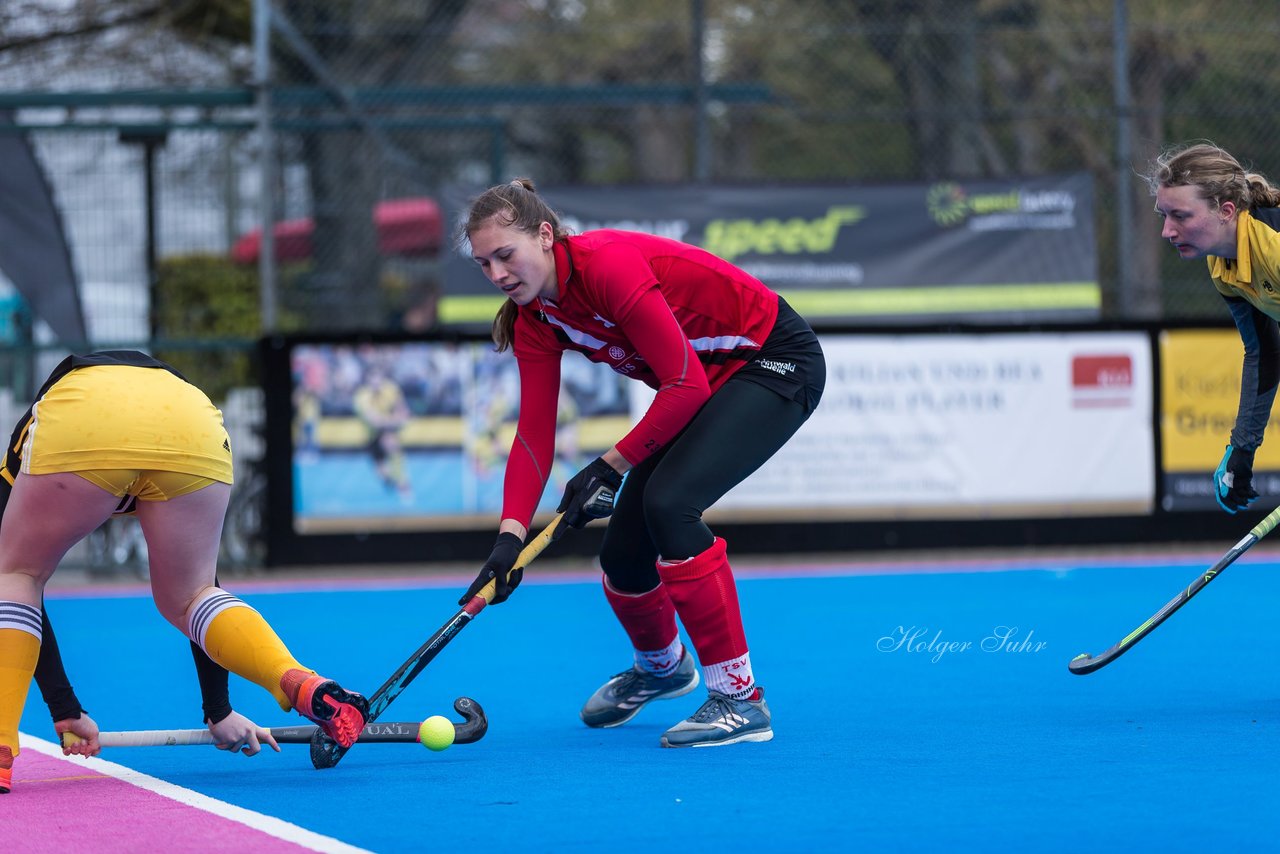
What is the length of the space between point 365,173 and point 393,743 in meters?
10.3

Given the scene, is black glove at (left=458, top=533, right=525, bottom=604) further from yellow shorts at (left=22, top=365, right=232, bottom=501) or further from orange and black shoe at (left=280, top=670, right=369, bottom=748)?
yellow shorts at (left=22, top=365, right=232, bottom=501)

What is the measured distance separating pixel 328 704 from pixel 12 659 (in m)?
0.84

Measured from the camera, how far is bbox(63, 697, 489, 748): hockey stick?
468cm

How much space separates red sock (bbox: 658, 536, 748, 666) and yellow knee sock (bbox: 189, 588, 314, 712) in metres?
1.11

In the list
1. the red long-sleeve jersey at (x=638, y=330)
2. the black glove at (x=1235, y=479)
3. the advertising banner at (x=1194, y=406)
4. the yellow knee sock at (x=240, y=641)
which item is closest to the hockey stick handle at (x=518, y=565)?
the red long-sleeve jersey at (x=638, y=330)

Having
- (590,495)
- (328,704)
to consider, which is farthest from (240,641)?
(590,495)

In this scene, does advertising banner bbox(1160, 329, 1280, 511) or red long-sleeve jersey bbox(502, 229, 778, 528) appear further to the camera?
advertising banner bbox(1160, 329, 1280, 511)

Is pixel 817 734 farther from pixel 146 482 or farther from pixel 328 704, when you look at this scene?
pixel 146 482

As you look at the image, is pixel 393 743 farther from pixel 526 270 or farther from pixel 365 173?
pixel 365 173

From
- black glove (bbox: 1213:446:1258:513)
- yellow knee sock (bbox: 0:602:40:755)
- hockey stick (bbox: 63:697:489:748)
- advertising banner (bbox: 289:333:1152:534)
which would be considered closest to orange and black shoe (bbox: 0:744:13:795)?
yellow knee sock (bbox: 0:602:40:755)

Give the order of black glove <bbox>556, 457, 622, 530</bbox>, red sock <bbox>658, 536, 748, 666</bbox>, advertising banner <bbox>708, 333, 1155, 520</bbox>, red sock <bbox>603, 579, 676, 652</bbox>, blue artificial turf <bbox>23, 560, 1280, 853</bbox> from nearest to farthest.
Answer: blue artificial turf <bbox>23, 560, 1280, 853</bbox>
black glove <bbox>556, 457, 622, 530</bbox>
red sock <bbox>658, 536, 748, 666</bbox>
red sock <bbox>603, 579, 676, 652</bbox>
advertising banner <bbox>708, 333, 1155, 520</bbox>

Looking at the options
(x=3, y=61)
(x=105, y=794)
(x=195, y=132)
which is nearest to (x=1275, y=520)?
(x=105, y=794)

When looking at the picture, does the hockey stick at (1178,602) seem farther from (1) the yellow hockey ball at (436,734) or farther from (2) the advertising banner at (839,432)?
(2) the advertising banner at (839,432)

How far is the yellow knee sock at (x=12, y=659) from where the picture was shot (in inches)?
174
